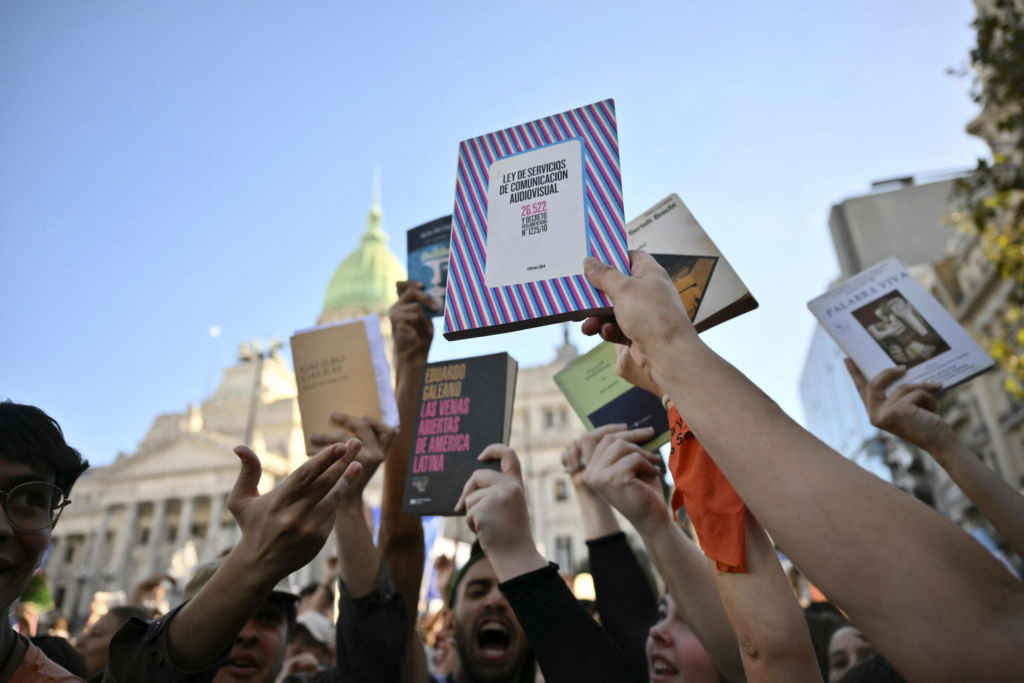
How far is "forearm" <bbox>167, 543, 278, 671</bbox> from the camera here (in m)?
1.47

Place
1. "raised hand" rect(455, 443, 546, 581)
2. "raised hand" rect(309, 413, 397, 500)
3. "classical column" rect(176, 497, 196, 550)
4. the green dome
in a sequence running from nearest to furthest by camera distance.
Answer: "raised hand" rect(455, 443, 546, 581)
"raised hand" rect(309, 413, 397, 500)
"classical column" rect(176, 497, 196, 550)
the green dome

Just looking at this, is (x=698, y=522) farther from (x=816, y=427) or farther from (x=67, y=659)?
(x=816, y=427)

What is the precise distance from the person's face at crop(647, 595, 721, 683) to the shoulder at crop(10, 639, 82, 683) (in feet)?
6.14

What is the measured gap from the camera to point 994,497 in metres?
1.68

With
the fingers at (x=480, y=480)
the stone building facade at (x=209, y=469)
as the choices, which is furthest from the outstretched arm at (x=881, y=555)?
the stone building facade at (x=209, y=469)

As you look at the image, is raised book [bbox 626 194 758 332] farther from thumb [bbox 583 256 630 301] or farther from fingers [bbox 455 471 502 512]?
fingers [bbox 455 471 502 512]

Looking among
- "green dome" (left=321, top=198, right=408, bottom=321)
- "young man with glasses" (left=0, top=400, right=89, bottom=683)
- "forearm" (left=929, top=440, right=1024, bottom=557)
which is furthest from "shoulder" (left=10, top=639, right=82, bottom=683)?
"green dome" (left=321, top=198, right=408, bottom=321)

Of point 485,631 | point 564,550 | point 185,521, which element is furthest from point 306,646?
point 185,521

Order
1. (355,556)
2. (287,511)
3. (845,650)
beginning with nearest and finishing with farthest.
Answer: (287,511), (355,556), (845,650)

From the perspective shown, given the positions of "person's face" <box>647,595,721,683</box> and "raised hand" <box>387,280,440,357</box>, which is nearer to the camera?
"person's face" <box>647,595,721,683</box>

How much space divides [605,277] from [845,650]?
3039 mm

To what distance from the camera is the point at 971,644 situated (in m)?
0.96

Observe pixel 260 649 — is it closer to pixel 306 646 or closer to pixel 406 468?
pixel 406 468

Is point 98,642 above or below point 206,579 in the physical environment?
below
